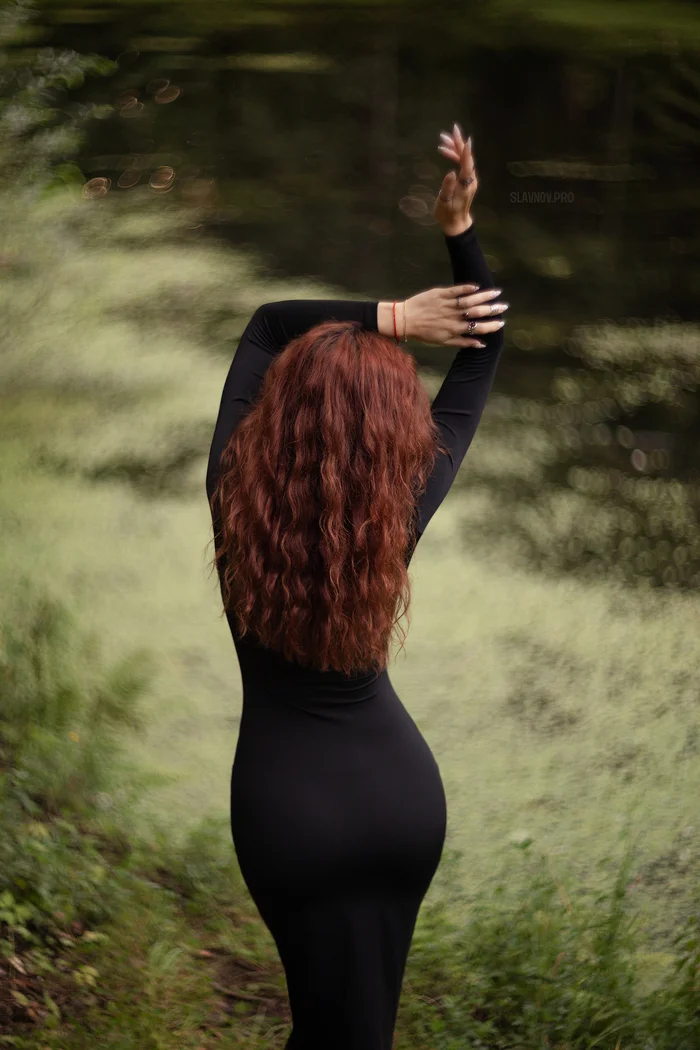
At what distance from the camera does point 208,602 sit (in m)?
3.45

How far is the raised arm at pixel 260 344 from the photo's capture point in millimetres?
1308

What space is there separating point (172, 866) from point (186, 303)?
83.6 inches

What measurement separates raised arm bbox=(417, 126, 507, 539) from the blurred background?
5.27ft

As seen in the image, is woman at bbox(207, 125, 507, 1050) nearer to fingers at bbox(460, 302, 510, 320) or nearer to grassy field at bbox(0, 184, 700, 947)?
fingers at bbox(460, 302, 510, 320)

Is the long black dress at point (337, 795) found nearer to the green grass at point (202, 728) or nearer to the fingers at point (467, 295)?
the fingers at point (467, 295)

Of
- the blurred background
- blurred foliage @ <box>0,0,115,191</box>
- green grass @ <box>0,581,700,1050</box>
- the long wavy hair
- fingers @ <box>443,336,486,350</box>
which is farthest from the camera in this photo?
blurred foliage @ <box>0,0,115,191</box>

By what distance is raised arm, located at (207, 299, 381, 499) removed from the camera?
1.31 metres

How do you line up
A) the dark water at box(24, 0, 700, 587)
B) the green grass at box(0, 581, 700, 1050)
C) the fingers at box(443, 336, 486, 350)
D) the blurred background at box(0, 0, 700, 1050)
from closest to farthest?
1. the fingers at box(443, 336, 486, 350)
2. the green grass at box(0, 581, 700, 1050)
3. the blurred background at box(0, 0, 700, 1050)
4. the dark water at box(24, 0, 700, 587)

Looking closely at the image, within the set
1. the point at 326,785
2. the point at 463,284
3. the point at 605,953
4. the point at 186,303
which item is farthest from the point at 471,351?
the point at 186,303

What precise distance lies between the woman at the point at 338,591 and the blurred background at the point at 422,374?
4.43 ft

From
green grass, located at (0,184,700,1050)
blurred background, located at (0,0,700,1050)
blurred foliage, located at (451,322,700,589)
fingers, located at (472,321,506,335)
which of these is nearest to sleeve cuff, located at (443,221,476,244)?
fingers, located at (472,321,506,335)

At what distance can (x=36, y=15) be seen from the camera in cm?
385

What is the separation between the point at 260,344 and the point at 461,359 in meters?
0.26

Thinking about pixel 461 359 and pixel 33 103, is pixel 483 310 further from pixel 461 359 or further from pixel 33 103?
pixel 33 103
